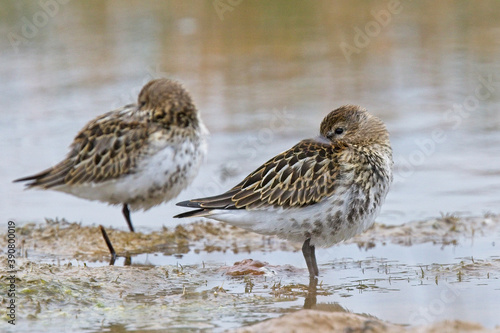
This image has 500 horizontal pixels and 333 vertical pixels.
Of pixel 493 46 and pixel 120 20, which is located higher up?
pixel 120 20

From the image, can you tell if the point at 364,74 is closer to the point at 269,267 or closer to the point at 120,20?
the point at 120,20

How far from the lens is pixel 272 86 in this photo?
15.5 metres

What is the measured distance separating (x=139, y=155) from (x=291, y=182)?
2246 mm

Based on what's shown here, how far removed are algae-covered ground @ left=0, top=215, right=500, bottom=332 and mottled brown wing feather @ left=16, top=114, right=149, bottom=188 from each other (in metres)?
0.52

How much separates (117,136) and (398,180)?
3.66 meters

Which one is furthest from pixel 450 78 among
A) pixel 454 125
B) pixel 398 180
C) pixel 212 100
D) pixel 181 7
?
pixel 181 7

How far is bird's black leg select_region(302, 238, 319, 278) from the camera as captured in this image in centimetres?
690

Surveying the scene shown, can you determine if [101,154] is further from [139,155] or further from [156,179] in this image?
[156,179]

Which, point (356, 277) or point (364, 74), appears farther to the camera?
point (364, 74)

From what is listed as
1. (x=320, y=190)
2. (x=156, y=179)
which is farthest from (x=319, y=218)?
(x=156, y=179)

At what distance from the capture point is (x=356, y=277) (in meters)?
6.91

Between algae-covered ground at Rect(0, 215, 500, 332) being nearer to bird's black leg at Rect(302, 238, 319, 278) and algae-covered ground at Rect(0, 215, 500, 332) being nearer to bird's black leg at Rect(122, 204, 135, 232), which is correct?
bird's black leg at Rect(302, 238, 319, 278)

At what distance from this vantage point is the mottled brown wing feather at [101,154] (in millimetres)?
8617

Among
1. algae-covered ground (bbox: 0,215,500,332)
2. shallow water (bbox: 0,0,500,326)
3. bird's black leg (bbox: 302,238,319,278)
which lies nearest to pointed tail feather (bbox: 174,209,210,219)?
algae-covered ground (bbox: 0,215,500,332)
